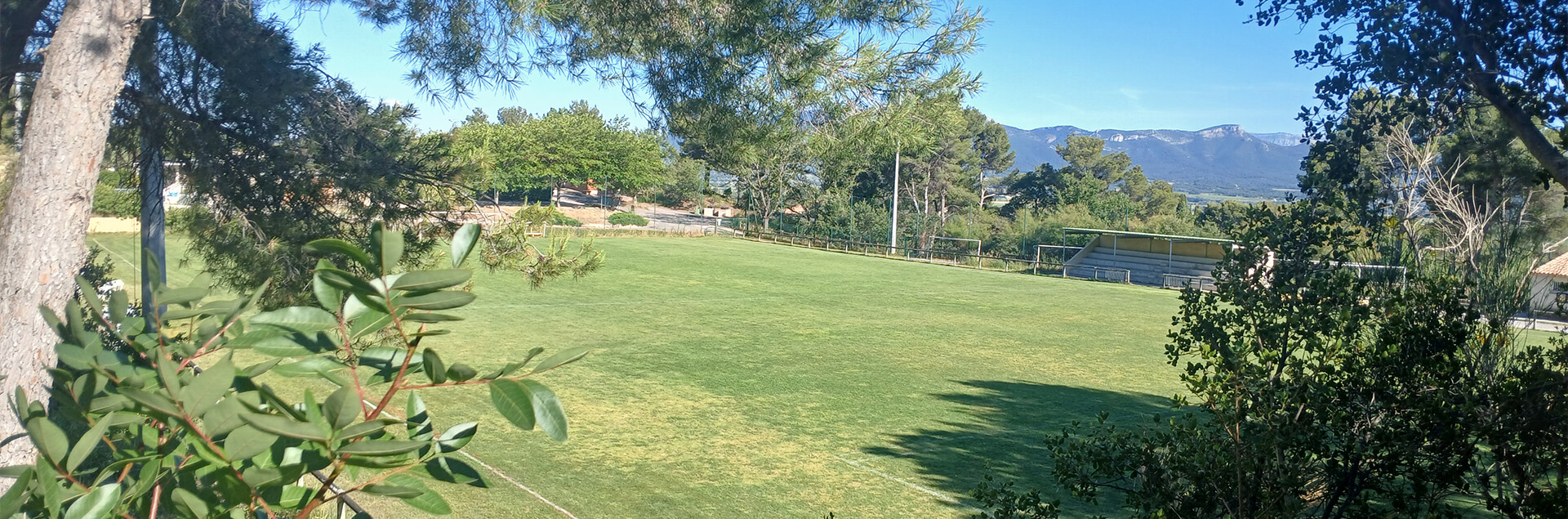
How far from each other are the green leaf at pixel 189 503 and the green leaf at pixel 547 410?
0.30m

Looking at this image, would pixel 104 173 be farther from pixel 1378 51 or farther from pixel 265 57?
pixel 1378 51

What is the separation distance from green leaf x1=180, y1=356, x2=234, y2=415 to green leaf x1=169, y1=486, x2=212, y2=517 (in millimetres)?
93

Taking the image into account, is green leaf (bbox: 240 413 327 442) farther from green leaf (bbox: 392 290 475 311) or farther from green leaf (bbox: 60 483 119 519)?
green leaf (bbox: 60 483 119 519)

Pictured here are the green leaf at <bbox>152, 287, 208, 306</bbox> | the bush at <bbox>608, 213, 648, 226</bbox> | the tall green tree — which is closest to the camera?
the green leaf at <bbox>152, 287, 208, 306</bbox>

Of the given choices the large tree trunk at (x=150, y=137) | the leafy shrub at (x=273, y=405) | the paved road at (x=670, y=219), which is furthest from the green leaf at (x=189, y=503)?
the paved road at (x=670, y=219)

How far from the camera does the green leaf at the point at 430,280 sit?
69 cm

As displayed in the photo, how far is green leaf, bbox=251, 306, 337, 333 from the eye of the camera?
0.79m

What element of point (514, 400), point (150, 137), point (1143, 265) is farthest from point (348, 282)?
point (1143, 265)

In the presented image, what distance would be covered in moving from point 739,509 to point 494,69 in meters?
3.16

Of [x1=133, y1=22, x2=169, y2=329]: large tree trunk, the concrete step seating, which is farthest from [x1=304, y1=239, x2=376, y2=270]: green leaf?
the concrete step seating

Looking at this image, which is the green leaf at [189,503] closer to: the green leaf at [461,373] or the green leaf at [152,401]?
the green leaf at [152,401]

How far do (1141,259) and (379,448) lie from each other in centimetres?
3272

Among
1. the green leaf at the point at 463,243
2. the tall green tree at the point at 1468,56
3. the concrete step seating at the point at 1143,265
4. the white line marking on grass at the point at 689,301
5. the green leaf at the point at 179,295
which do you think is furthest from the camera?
the concrete step seating at the point at 1143,265

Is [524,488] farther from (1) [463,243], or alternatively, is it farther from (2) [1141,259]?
(2) [1141,259]
